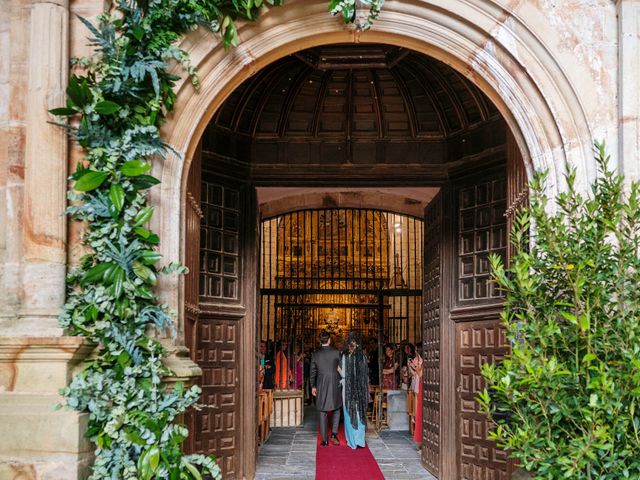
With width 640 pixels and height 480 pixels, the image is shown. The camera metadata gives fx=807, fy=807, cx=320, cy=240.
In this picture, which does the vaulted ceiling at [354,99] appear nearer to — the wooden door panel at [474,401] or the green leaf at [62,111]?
the wooden door panel at [474,401]

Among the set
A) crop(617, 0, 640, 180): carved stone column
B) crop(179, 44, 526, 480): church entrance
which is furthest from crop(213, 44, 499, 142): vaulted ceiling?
crop(617, 0, 640, 180): carved stone column

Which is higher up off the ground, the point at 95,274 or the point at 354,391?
the point at 95,274

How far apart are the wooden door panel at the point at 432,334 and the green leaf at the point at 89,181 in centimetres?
445

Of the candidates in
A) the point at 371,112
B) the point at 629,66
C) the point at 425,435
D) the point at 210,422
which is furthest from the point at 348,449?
the point at 629,66

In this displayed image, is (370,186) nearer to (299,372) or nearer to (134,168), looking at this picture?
(134,168)

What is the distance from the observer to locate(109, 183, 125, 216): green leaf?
13.7 ft

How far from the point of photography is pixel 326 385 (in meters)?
10.6

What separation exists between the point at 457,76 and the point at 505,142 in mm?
885

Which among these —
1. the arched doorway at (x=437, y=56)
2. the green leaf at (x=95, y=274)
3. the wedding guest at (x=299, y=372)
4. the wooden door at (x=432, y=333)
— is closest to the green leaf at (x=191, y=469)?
the arched doorway at (x=437, y=56)

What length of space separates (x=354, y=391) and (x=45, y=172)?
7.06 meters

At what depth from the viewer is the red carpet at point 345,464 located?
27.4ft

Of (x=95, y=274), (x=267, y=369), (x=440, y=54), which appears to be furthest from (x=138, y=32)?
(x=267, y=369)

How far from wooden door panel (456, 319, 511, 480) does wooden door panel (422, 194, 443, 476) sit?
1.35 feet

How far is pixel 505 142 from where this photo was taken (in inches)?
280
